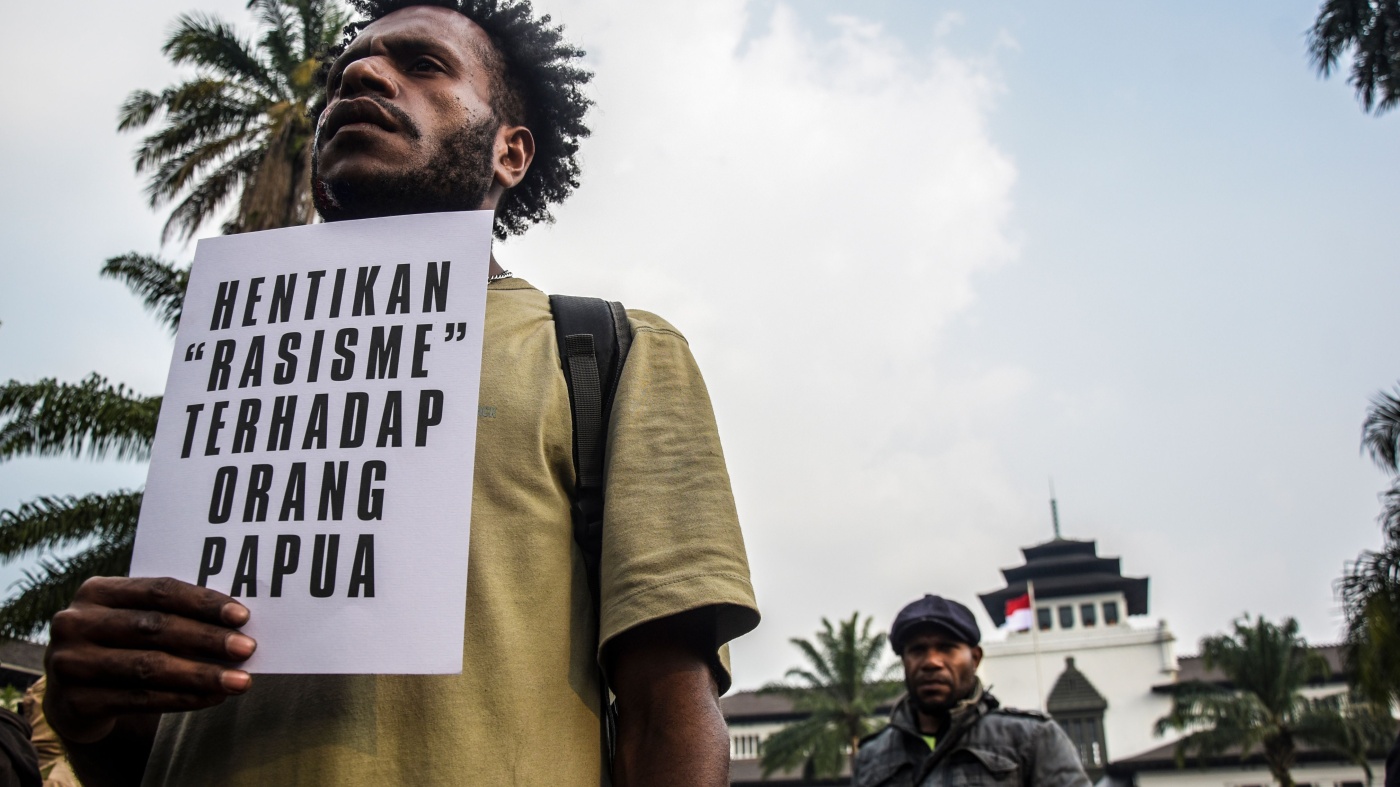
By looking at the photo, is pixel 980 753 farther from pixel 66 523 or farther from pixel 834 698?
pixel 834 698

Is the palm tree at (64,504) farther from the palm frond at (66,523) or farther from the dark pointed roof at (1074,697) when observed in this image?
the dark pointed roof at (1074,697)

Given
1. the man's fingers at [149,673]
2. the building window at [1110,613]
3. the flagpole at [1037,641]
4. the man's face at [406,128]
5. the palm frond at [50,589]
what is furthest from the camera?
the building window at [1110,613]

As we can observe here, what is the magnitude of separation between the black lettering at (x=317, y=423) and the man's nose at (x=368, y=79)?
21.9 inches

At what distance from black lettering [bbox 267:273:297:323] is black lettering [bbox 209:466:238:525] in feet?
0.71

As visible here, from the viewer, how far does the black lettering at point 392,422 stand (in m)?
1.21

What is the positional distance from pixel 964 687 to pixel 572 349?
3.69 metres

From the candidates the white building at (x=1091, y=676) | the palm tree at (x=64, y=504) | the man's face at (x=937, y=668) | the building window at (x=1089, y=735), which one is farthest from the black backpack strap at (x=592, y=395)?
the building window at (x=1089, y=735)

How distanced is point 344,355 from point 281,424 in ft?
0.36

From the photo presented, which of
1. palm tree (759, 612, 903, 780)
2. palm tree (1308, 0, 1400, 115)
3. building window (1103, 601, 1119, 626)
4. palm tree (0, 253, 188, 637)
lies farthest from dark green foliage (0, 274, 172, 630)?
building window (1103, 601, 1119, 626)

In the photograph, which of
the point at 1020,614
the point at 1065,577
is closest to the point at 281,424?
the point at 1020,614

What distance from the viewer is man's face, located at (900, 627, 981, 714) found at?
459cm

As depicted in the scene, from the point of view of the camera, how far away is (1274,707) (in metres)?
35.8

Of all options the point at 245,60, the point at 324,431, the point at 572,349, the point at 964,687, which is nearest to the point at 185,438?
the point at 324,431

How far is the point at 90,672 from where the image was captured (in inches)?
42.8
